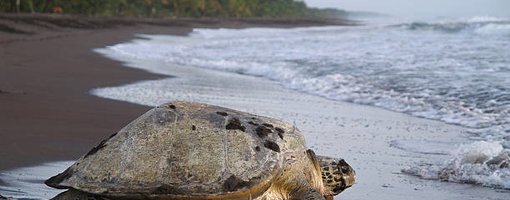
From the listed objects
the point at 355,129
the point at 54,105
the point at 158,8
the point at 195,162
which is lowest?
the point at 158,8

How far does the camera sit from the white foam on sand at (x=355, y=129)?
5.55 m

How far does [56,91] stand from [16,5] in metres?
32.3

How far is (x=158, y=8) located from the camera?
248 ft

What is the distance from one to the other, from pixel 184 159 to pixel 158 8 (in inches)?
2867

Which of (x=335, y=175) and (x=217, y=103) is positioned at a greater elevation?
(x=335, y=175)

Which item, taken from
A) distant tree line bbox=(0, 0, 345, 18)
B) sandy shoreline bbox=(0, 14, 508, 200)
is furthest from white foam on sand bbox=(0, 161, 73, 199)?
distant tree line bbox=(0, 0, 345, 18)

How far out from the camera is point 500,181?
557 cm

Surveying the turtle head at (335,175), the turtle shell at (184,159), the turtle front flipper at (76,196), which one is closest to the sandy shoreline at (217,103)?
the turtle head at (335,175)

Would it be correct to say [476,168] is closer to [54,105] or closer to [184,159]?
[184,159]

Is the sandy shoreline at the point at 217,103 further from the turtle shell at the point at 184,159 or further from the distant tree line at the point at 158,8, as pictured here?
the distant tree line at the point at 158,8

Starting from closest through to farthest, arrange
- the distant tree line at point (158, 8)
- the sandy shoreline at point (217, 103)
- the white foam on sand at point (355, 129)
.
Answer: the white foam on sand at point (355, 129) < the sandy shoreline at point (217, 103) < the distant tree line at point (158, 8)

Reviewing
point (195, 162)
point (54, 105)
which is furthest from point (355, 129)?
point (195, 162)

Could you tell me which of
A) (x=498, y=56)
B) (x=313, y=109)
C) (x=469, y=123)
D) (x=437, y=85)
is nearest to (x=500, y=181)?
(x=469, y=123)

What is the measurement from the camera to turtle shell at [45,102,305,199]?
3.78 metres
